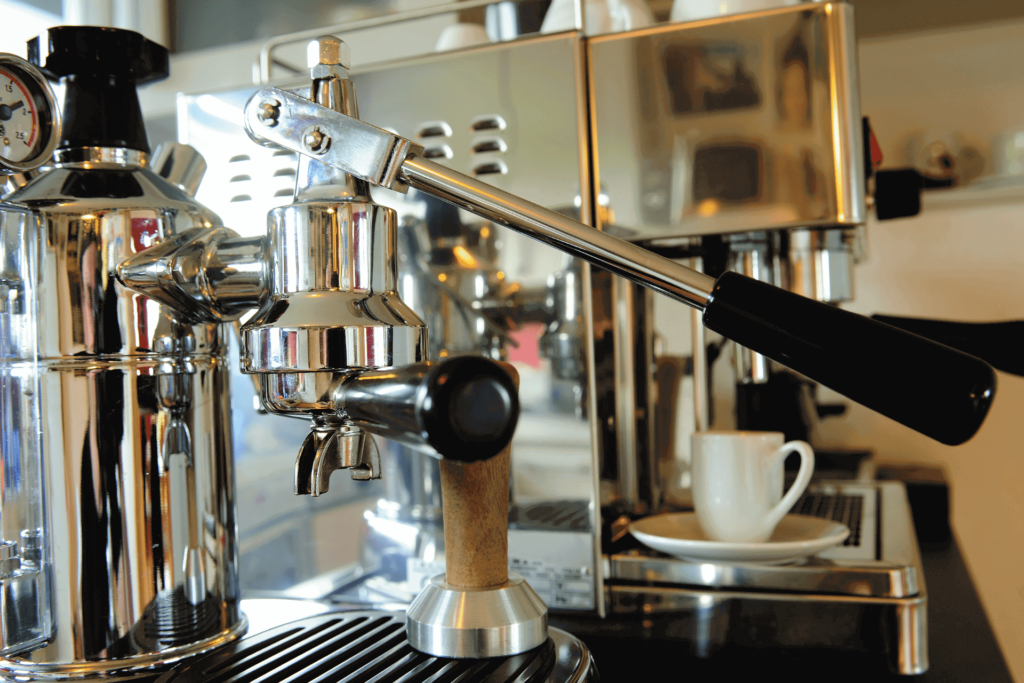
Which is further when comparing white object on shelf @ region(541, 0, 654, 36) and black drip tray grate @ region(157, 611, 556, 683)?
white object on shelf @ region(541, 0, 654, 36)

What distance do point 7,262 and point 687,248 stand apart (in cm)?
38

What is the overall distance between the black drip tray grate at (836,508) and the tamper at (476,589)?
258 millimetres

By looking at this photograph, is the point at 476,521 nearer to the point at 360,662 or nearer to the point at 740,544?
the point at 360,662

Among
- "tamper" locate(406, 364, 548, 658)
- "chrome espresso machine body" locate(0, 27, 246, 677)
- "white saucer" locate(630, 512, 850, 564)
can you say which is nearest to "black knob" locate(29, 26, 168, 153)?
"chrome espresso machine body" locate(0, 27, 246, 677)

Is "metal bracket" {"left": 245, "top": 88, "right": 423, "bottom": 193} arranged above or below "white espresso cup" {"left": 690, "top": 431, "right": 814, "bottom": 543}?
above

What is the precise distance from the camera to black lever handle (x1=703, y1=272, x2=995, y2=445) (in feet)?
0.74

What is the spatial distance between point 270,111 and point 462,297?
8.6 inches

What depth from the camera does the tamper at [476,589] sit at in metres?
0.33

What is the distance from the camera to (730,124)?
0.46 metres

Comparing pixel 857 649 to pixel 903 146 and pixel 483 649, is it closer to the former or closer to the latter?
pixel 483 649

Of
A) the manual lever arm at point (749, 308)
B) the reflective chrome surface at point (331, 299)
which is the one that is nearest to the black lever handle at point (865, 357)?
the manual lever arm at point (749, 308)

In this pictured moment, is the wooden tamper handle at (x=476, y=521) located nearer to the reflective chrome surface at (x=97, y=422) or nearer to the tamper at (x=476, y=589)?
the tamper at (x=476, y=589)

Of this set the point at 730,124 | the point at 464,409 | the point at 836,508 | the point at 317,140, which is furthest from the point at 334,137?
the point at 836,508

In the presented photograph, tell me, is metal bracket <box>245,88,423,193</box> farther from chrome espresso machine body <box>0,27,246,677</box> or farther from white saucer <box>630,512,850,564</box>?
white saucer <box>630,512,850,564</box>
